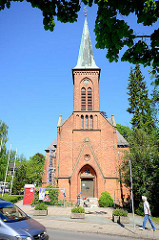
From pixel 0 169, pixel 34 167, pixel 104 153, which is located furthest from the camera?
pixel 34 167

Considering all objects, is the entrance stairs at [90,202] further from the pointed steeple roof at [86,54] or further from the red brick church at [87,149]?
the pointed steeple roof at [86,54]

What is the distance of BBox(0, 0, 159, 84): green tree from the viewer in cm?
415

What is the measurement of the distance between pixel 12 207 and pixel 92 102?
21988 mm

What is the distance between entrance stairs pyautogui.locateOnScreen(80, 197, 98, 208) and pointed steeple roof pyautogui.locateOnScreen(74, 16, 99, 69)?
64.7 ft

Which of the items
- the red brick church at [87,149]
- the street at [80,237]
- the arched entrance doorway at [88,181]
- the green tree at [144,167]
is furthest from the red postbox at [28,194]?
the street at [80,237]

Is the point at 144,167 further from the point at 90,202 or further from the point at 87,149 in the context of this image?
the point at 87,149

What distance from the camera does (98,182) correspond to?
854 inches

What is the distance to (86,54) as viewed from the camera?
30.5 m

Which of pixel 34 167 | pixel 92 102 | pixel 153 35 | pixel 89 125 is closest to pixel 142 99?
pixel 92 102

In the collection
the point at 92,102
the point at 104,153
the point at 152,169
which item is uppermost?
the point at 92,102

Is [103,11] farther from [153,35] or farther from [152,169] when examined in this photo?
[152,169]

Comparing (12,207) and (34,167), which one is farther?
(34,167)

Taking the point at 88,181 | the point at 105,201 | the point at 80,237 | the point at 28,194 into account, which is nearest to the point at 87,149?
the point at 88,181

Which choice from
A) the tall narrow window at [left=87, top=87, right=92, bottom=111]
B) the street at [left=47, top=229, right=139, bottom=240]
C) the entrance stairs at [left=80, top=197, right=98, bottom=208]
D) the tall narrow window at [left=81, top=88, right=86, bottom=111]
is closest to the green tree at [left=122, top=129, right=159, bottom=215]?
the entrance stairs at [left=80, top=197, right=98, bottom=208]
